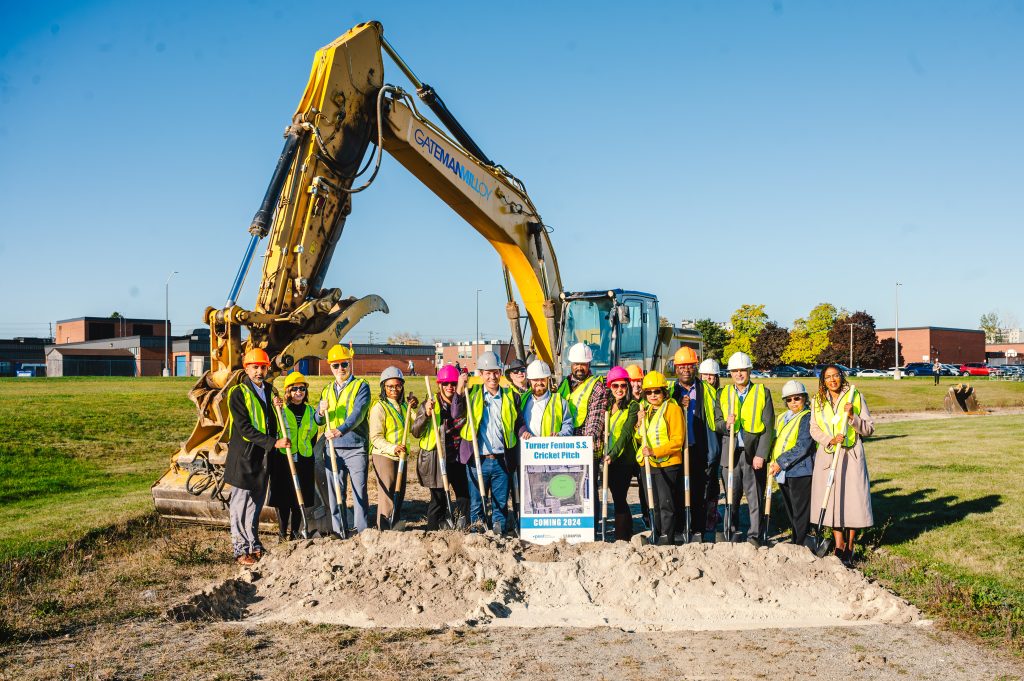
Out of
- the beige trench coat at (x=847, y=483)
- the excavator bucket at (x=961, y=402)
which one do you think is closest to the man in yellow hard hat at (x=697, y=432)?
the beige trench coat at (x=847, y=483)

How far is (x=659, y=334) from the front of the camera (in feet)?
44.4

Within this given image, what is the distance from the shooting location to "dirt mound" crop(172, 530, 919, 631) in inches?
251

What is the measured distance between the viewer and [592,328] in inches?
491

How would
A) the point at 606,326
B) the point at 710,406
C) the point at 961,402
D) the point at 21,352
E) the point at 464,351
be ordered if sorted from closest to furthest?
the point at 710,406 → the point at 606,326 → the point at 961,402 → the point at 464,351 → the point at 21,352

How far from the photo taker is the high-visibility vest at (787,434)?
812cm

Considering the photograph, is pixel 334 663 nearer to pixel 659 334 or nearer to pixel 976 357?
pixel 659 334

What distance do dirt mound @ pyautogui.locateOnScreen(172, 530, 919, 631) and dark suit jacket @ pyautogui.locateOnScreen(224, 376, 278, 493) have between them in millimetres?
809

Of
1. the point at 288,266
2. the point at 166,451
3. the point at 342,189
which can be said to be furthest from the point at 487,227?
the point at 166,451

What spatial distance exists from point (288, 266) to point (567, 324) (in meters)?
5.02

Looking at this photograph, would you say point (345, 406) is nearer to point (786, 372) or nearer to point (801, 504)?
point (801, 504)

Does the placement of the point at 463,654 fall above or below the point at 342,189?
below

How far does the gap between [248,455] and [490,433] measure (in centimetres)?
228

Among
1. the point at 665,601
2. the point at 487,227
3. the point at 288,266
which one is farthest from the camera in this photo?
the point at 487,227

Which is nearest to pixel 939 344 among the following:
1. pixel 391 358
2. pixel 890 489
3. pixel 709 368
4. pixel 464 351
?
pixel 464 351
